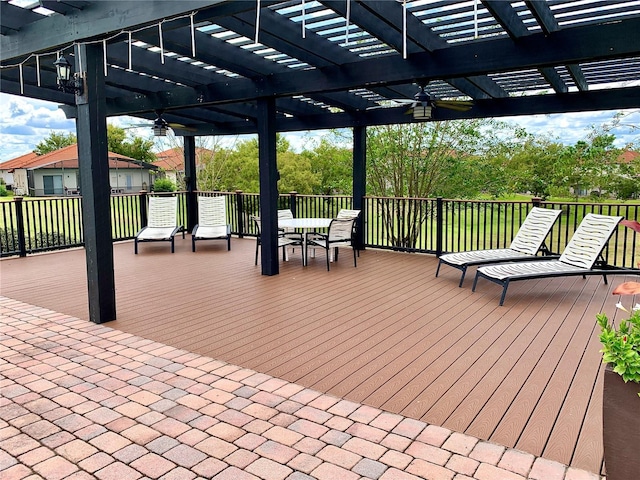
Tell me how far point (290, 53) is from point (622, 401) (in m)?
4.36

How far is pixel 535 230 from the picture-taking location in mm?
6566

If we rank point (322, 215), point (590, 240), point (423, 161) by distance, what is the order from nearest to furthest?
point (590, 240), point (322, 215), point (423, 161)

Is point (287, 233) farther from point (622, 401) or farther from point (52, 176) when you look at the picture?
point (52, 176)

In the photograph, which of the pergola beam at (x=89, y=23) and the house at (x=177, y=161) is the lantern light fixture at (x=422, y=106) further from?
the house at (x=177, y=161)

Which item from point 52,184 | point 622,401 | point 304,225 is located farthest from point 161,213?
point 52,184

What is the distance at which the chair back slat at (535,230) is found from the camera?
6.40 m

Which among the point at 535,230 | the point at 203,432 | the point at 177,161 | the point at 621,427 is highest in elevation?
the point at 177,161

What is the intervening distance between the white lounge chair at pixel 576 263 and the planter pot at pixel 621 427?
129 inches

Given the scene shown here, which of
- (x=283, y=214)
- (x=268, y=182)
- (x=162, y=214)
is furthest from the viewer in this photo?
(x=162, y=214)

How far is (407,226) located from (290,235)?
4.23m

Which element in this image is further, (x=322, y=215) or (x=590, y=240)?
(x=322, y=215)

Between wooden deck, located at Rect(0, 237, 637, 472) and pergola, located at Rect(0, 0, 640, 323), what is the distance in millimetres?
935

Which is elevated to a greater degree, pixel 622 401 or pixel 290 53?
pixel 290 53

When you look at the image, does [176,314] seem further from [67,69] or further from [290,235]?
[290,235]
